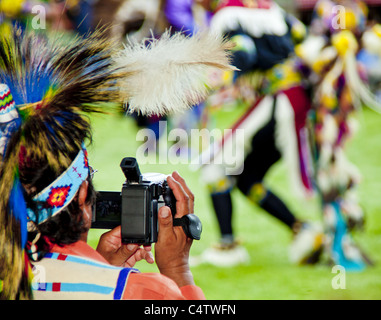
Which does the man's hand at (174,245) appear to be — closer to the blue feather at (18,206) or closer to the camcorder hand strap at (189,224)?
the camcorder hand strap at (189,224)

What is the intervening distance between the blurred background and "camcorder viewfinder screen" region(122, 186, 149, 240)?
Result: 0.17m

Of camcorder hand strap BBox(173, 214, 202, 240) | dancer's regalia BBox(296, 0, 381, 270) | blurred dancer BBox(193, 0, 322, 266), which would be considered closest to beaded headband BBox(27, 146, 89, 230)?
camcorder hand strap BBox(173, 214, 202, 240)

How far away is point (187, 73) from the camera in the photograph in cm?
155

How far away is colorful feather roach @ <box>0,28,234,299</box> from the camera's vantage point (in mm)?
1379

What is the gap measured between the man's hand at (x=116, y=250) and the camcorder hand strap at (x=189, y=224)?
0.72 ft

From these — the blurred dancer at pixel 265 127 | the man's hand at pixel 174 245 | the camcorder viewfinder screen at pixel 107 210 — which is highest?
the blurred dancer at pixel 265 127

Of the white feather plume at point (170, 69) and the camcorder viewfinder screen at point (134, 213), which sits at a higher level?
the white feather plume at point (170, 69)

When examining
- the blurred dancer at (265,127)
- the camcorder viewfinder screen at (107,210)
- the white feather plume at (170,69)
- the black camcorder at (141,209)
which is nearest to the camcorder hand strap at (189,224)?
the black camcorder at (141,209)

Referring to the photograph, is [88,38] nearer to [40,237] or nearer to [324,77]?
[40,237]

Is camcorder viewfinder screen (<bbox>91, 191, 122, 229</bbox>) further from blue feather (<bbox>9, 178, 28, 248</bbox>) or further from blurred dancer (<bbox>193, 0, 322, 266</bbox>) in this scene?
blurred dancer (<bbox>193, 0, 322, 266</bbox>)

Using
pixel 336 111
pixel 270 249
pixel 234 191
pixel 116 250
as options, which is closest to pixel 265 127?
pixel 336 111

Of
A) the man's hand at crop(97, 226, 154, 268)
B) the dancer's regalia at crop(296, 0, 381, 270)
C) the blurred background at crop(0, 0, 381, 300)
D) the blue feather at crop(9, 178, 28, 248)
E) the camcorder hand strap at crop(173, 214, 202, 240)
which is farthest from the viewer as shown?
the dancer's regalia at crop(296, 0, 381, 270)

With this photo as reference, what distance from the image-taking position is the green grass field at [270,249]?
144 inches
